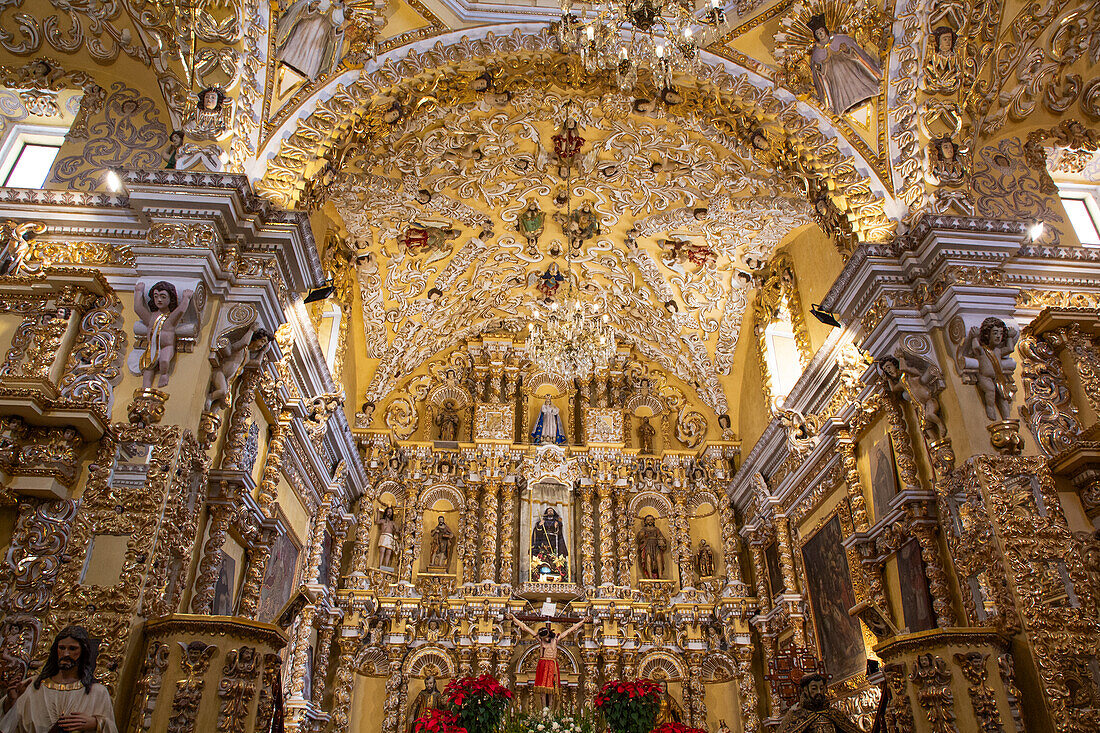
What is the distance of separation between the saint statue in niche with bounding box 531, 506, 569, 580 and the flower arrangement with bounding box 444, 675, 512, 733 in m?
5.27

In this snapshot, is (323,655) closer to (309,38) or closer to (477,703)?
(477,703)

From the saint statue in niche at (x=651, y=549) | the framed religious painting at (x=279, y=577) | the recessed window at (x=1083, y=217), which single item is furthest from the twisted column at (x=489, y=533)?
the recessed window at (x=1083, y=217)

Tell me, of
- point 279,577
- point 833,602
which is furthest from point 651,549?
point 279,577

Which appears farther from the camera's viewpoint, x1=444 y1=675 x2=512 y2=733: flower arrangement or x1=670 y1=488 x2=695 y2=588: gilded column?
x1=670 y1=488 x2=695 y2=588: gilded column

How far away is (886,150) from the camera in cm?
911

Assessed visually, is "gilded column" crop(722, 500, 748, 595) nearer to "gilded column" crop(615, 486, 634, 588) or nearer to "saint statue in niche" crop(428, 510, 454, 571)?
"gilded column" crop(615, 486, 634, 588)

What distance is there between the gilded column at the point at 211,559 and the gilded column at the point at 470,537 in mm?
6534

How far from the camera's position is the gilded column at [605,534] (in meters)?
13.7

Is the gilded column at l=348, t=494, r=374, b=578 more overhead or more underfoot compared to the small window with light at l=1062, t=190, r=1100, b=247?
more underfoot

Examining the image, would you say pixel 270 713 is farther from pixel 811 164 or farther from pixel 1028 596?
pixel 811 164

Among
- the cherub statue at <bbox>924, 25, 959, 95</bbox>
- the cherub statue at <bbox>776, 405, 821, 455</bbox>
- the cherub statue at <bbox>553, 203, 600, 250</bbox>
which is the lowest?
the cherub statue at <bbox>776, 405, 821, 455</bbox>

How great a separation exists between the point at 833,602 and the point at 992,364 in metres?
4.11

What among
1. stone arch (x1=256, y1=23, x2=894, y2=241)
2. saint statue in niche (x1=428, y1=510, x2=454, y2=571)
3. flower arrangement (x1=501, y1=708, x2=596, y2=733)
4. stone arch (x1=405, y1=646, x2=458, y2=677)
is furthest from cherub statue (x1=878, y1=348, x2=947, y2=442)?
saint statue in niche (x1=428, y1=510, x2=454, y2=571)

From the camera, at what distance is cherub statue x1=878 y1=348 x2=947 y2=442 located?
300 inches
